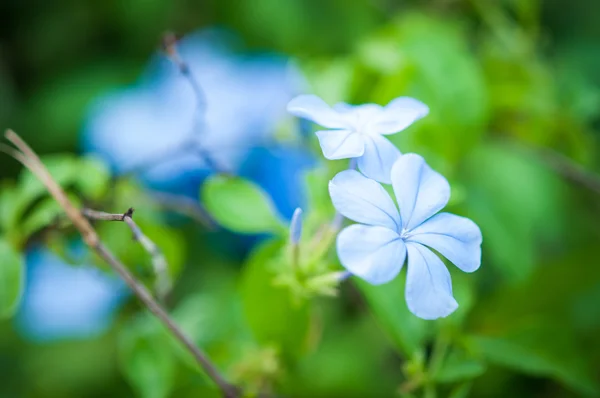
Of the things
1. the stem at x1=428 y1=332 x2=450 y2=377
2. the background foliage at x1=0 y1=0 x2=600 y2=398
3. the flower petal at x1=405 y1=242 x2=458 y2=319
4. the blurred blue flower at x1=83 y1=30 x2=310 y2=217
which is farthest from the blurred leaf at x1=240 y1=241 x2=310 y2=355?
the blurred blue flower at x1=83 y1=30 x2=310 y2=217

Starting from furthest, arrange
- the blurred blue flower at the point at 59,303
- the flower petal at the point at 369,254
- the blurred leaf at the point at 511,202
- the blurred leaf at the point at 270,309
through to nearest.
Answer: the blurred blue flower at the point at 59,303
the blurred leaf at the point at 511,202
the blurred leaf at the point at 270,309
the flower petal at the point at 369,254

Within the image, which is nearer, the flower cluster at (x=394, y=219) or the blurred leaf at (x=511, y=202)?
the flower cluster at (x=394, y=219)

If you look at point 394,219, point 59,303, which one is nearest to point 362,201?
point 394,219

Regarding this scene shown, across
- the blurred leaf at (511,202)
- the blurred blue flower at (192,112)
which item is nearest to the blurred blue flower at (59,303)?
the blurred blue flower at (192,112)

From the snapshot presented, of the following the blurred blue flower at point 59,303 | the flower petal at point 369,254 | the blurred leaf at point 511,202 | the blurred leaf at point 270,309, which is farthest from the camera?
the blurred blue flower at point 59,303

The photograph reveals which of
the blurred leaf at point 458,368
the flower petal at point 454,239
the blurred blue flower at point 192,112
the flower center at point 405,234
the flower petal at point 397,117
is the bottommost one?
the blurred leaf at point 458,368

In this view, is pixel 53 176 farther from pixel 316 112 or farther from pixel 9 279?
pixel 316 112

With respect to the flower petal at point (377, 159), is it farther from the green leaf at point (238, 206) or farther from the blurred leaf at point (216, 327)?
the blurred leaf at point (216, 327)
